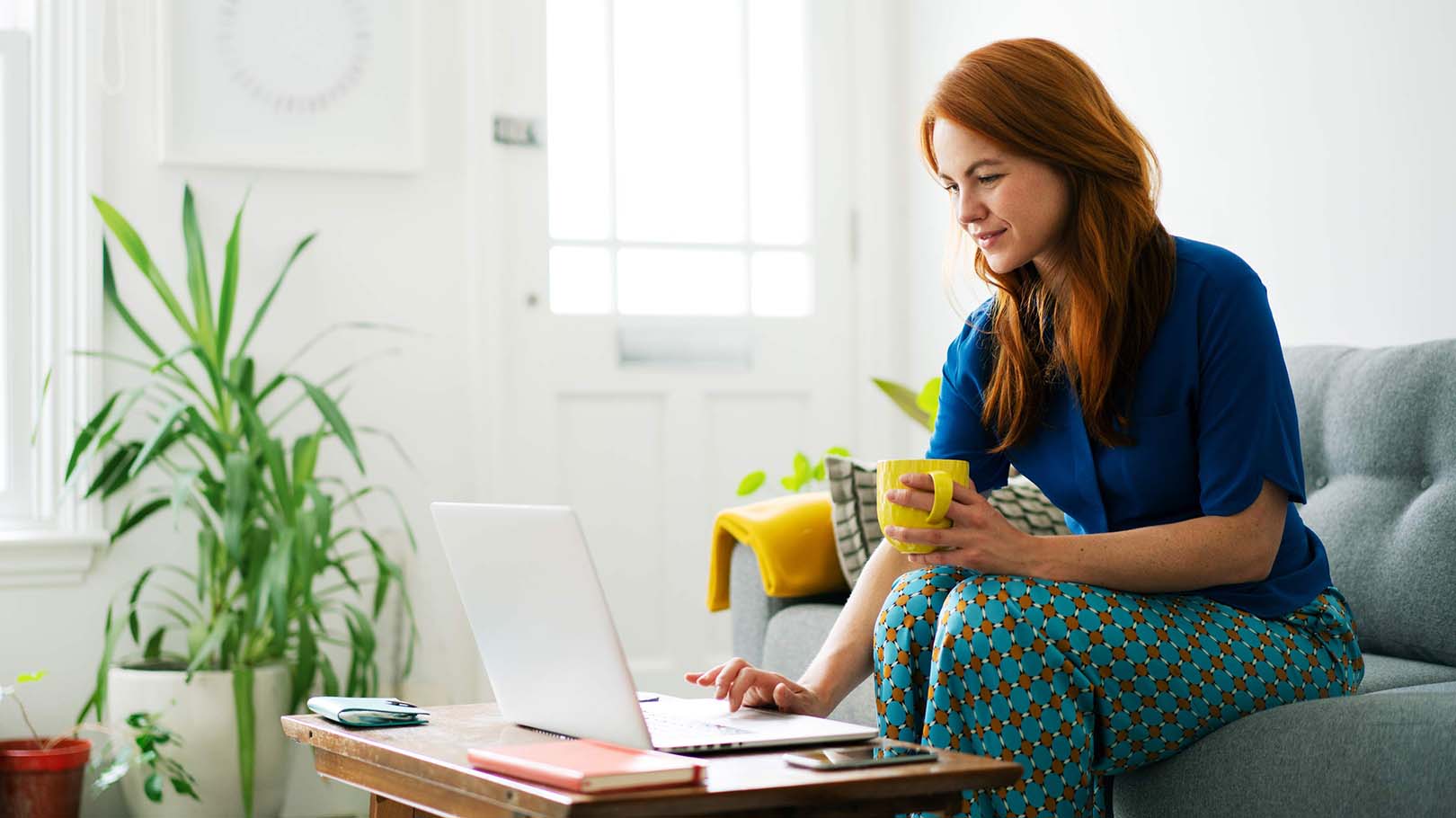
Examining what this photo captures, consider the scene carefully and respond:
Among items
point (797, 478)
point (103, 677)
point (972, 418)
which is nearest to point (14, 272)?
point (103, 677)

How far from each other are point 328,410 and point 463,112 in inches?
35.3

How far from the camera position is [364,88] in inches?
134

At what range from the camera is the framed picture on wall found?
10.7 ft

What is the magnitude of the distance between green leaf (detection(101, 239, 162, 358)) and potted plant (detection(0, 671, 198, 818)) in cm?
66

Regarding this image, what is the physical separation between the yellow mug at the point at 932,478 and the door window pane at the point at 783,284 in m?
2.47

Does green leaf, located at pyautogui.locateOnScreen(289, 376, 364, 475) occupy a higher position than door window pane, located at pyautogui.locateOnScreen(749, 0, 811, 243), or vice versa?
door window pane, located at pyautogui.locateOnScreen(749, 0, 811, 243)

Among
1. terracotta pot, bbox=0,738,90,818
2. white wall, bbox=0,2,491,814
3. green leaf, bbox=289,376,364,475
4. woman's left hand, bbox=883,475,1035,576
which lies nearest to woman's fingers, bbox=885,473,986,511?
woman's left hand, bbox=883,475,1035,576

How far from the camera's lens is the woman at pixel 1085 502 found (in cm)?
134

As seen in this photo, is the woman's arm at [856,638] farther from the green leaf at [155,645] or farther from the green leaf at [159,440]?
the green leaf at [155,645]

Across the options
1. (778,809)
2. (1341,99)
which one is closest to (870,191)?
(1341,99)

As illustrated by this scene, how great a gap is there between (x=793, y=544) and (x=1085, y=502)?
94 centimetres

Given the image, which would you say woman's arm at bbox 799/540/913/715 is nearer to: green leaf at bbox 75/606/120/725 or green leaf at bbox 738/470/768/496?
green leaf at bbox 738/470/768/496

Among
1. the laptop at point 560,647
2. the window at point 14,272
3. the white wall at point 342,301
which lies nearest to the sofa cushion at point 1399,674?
the laptop at point 560,647

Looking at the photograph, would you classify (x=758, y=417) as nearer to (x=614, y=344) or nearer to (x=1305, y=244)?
(x=614, y=344)
